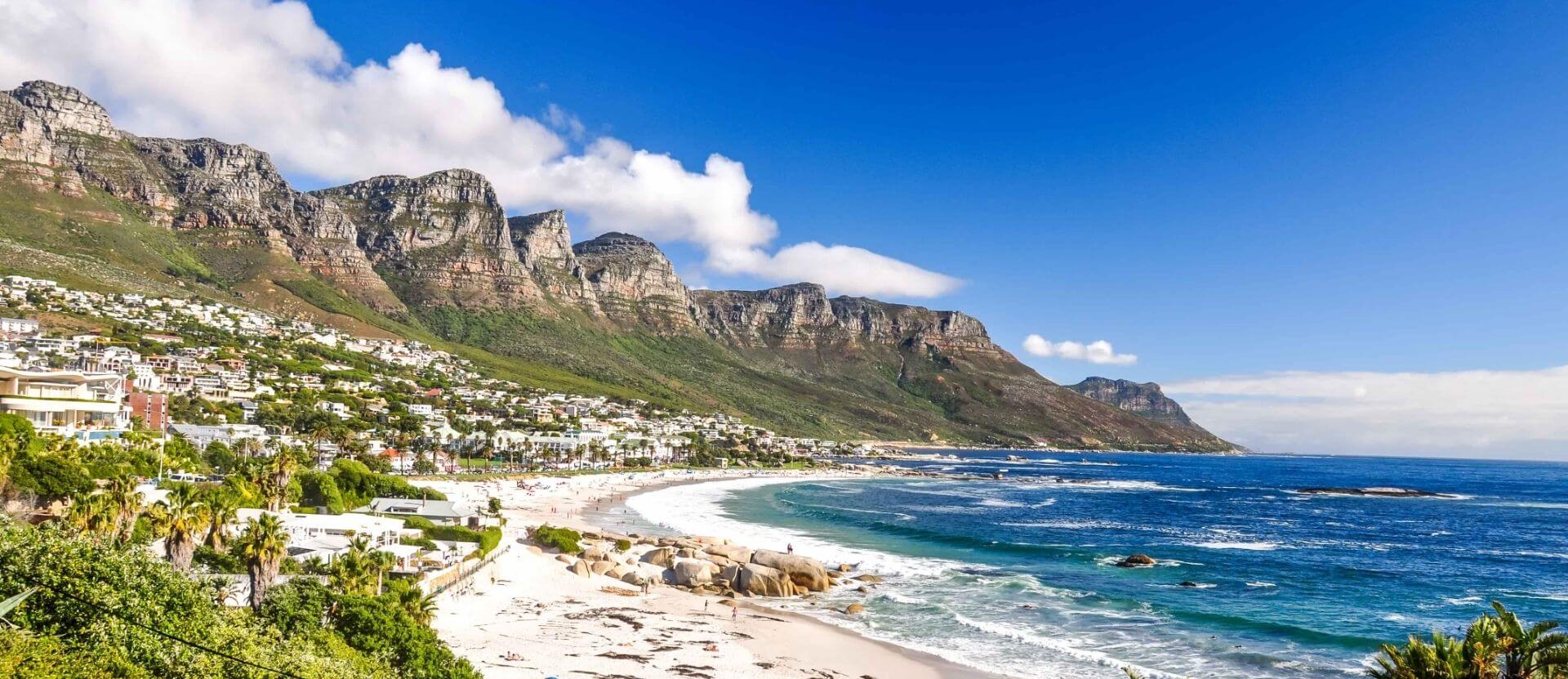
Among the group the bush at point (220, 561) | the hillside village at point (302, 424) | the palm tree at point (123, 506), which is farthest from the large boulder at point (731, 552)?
the palm tree at point (123, 506)

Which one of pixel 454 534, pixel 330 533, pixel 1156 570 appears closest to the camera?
pixel 330 533

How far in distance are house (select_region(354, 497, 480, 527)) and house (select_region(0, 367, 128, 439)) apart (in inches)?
739

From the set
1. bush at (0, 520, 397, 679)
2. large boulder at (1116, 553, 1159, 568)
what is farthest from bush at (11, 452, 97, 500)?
large boulder at (1116, 553, 1159, 568)

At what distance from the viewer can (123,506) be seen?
29031mm

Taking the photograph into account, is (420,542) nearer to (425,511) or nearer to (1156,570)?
(425,511)

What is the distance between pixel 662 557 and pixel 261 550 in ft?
93.3

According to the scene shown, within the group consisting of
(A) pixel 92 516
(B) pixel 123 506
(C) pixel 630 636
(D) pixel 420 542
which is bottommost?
(C) pixel 630 636

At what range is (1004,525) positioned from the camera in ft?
258

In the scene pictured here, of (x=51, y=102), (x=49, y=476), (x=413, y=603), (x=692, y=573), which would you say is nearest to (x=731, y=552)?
(x=692, y=573)

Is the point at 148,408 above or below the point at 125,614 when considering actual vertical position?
above

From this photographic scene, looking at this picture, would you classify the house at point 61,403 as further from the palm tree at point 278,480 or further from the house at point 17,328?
the house at point 17,328

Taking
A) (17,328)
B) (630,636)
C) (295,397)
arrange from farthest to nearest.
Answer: (295,397) < (17,328) < (630,636)

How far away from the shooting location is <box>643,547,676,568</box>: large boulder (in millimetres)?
50569

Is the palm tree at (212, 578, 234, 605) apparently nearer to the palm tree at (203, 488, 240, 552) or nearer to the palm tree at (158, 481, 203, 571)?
the palm tree at (158, 481, 203, 571)
